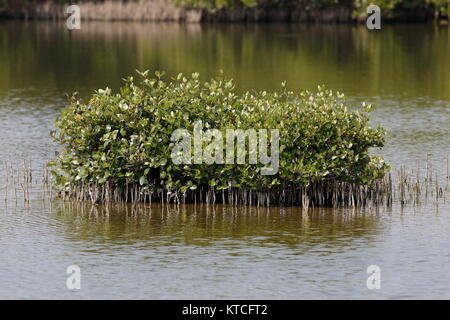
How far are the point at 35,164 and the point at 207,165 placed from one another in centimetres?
658

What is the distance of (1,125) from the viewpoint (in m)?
32.0

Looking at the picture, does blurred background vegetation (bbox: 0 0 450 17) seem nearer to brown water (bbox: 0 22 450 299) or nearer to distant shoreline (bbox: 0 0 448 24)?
distant shoreline (bbox: 0 0 448 24)

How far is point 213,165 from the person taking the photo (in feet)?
66.9

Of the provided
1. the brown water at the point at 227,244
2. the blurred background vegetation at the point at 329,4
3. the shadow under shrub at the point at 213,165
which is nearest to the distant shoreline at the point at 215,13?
the blurred background vegetation at the point at 329,4

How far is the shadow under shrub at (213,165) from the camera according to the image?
2042cm

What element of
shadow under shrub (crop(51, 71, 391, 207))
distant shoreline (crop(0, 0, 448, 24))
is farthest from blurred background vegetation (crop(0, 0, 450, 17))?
shadow under shrub (crop(51, 71, 391, 207))

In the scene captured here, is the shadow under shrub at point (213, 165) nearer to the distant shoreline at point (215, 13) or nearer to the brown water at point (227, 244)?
the brown water at point (227, 244)

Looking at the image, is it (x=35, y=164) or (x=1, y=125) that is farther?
(x=1, y=125)

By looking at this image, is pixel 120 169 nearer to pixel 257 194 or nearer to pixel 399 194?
pixel 257 194

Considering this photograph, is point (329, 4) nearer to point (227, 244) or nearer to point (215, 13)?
point (215, 13)

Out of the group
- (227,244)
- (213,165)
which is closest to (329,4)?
(213,165)

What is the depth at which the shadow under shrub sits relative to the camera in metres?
20.4

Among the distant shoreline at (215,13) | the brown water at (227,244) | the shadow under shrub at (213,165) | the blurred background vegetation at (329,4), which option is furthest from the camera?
the distant shoreline at (215,13)
